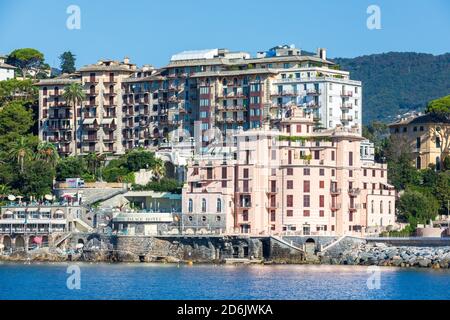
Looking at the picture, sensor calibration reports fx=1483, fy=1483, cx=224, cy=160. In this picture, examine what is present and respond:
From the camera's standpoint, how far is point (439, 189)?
5098 inches

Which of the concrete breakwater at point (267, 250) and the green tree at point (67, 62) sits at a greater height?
the green tree at point (67, 62)

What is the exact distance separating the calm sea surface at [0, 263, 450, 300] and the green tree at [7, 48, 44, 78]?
2707 inches

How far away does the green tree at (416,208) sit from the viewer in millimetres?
124938

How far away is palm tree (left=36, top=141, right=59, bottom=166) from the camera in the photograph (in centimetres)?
13738

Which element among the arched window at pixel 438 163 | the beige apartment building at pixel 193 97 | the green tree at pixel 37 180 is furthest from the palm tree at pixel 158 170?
the arched window at pixel 438 163

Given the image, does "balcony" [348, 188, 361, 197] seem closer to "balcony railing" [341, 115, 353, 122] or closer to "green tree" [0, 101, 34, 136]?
"balcony railing" [341, 115, 353, 122]

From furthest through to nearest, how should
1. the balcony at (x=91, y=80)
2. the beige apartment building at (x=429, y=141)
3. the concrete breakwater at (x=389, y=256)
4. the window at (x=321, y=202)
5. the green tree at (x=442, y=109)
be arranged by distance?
the balcony at (x=91, y=80), the green tree at (x=442, y=109), the beige apartment building at (x=429, y=141), the window at (x=321, y=202), the concrete breakwater at (x=389, y=256)

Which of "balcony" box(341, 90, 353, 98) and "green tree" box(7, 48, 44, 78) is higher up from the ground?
"green tree" box(7, 48, 44, 78)

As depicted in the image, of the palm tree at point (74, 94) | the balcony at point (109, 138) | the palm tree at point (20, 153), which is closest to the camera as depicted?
the palm tree at point (20, 153)

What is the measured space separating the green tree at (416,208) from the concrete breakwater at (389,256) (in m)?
12.4

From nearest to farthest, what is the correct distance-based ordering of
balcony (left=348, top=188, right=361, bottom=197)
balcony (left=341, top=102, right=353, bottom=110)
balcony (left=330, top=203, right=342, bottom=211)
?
1. balcony (left=330, top=203, right=342, bottom=211)
2. balcony (left=348, top=188, right=361, bottom=197)
3. balcony (left=341, top=102, right=353, bottom=110)

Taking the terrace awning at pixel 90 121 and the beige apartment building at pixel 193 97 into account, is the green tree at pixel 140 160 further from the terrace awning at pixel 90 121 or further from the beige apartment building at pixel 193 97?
the terrace awning at pixel 90 121

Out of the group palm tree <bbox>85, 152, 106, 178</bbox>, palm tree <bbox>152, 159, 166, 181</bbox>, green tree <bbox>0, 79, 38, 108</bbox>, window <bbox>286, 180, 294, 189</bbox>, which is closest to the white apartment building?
green tree <bbox>0, 79, 38, 108</bbox>

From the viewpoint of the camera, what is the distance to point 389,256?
359 ft
